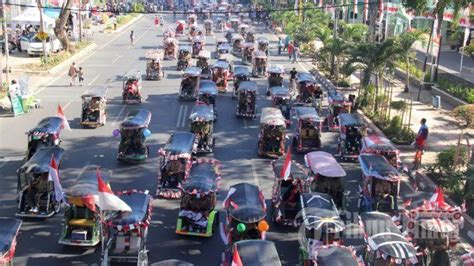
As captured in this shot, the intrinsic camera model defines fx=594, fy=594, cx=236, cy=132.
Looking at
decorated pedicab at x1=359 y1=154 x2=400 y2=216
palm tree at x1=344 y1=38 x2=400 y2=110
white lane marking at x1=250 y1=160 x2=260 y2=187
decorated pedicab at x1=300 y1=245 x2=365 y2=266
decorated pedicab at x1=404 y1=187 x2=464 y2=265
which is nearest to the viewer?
decorated pedicab at x1=300 y1=245 x2=365 y2=266

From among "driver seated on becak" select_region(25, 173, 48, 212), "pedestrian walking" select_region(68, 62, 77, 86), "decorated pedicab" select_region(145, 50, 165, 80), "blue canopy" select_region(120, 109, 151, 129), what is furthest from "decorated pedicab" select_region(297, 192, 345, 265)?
"decorated pedicab" select_region(145, 50, 165, 80)

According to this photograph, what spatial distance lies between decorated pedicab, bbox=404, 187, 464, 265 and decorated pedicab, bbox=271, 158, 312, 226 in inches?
150

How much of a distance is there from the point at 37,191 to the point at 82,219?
9.08 feet

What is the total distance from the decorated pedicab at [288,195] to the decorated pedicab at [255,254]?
15.3 feet

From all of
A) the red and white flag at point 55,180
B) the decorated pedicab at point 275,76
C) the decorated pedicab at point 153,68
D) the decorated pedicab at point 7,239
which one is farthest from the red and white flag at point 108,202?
the decorated pedicab at point 153,68

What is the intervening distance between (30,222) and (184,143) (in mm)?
6102

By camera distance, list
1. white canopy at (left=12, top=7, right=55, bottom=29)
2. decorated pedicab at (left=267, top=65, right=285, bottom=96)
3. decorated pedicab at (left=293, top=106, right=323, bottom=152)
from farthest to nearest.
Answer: white canopy at (left=12, top=7, right=55, bottom=29) < decorated pedicab at (left=267, top=65, right=285, bottom=96) < decorated pedicab at (left=293, top=106, right=323, bottom=152)

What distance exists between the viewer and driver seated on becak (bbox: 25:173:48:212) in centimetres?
1848

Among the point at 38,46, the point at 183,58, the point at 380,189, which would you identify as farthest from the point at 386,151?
the point at 38,46

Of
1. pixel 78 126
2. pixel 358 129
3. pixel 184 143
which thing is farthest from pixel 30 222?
pixel 358 129

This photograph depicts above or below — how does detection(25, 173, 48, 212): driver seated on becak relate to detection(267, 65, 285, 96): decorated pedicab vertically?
below

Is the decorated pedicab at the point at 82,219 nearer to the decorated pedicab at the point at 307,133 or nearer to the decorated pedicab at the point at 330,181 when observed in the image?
the decorated pedicab at the point at 330,181

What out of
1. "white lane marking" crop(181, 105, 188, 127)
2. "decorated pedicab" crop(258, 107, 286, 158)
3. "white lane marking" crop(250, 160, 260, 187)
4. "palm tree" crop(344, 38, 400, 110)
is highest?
"palm tree" crop(344, 38, 400, 110)

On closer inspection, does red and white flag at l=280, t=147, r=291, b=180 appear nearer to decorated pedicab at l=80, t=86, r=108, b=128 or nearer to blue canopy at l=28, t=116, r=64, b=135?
blue canopy at l=28, t=116, r=64, b=135
